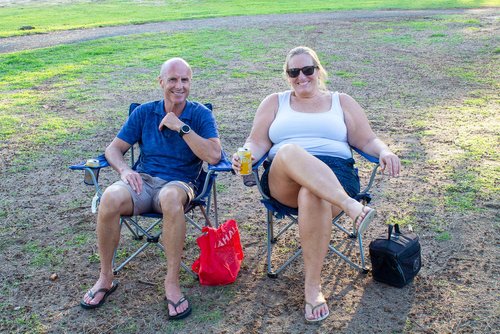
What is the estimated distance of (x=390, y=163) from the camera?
3619 millimetres

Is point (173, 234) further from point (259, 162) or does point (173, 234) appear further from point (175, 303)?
Result: point (259, 162)

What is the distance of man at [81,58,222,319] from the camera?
346 centimetres

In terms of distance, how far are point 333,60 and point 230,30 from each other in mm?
5704

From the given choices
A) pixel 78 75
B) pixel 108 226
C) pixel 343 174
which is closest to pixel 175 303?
pixel 108 226

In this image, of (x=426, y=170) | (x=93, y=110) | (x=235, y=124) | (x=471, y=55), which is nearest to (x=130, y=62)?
(x=93, y=110)

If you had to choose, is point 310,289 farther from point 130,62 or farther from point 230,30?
Result: point 230,30

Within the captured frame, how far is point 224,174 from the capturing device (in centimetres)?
565

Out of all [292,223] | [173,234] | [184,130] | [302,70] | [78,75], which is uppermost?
[302,70]

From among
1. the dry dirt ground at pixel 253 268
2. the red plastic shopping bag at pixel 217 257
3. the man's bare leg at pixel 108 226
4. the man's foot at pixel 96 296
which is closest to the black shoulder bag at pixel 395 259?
the dry dirt ground at pixel 253 268

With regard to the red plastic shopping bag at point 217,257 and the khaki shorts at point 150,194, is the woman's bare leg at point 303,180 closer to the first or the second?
the red plastic shopping bag at point 217,257

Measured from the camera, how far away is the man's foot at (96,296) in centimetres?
345

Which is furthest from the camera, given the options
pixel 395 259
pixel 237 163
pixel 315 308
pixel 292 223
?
pixel 292 223

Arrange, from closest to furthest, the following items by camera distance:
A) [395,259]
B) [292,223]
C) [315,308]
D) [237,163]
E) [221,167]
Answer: [315,308] < [395,259] < [237,163] < [221,167] < [292,223]

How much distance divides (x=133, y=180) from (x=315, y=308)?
1.33 metres
